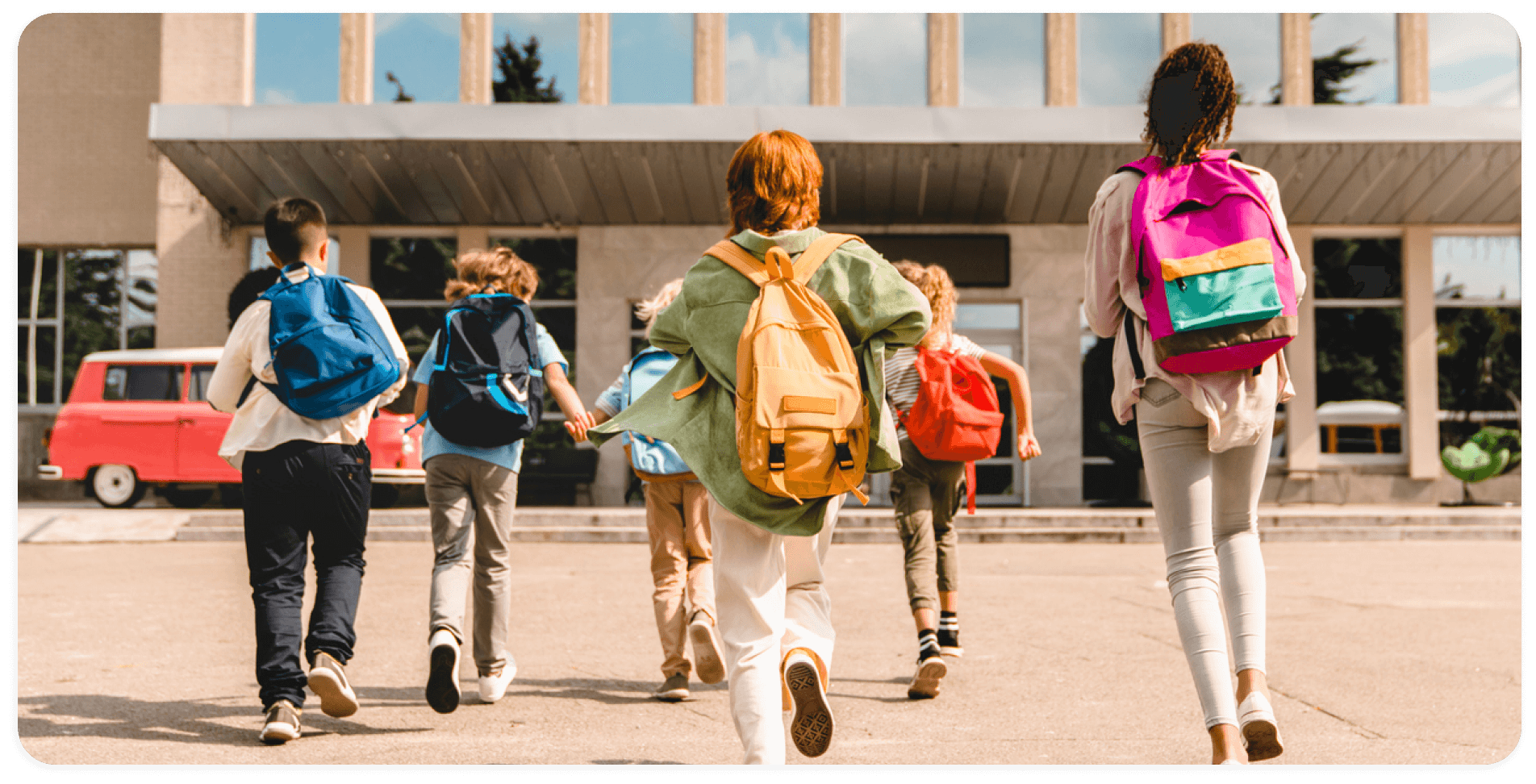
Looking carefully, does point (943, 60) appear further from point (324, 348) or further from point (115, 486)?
point (324, 348)

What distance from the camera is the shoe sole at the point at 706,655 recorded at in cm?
429

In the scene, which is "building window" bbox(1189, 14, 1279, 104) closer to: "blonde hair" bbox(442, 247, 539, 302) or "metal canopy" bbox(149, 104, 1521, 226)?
"metal canopy" bbox(149, 104, 1521, 226)

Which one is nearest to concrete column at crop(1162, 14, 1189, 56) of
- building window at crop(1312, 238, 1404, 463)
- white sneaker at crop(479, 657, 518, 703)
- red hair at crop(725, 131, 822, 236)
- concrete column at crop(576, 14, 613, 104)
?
building window at crop(1312, 238, 1404, 463)

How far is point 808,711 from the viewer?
2924 mm

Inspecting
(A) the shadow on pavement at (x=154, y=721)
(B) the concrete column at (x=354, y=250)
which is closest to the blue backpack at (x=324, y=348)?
(A) the shadow on pavement at (x=154, y=721)

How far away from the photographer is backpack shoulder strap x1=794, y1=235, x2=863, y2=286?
2.89 meters

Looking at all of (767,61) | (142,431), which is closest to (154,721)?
(142,431)

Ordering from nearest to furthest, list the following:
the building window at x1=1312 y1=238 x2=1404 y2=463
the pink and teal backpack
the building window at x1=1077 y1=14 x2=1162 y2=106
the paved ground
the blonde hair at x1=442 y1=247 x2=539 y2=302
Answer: the pink and teal backpack, the paved ground, the blonde hair at x1=442 y1=247 x2=539 y2=302, the building window at x1=1077 y1=14 x2=1162 y2=106, the building window at x1=1312 y1=238 x2=1404 y2=463

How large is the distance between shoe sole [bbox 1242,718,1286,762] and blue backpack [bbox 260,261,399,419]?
2786 millimetres

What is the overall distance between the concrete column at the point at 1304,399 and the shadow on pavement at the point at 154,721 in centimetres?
1622

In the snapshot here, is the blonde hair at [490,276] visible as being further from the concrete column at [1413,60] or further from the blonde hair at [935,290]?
the concrete column at [1413,60]

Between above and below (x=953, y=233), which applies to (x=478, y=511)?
below

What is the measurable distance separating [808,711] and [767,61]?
1540cm

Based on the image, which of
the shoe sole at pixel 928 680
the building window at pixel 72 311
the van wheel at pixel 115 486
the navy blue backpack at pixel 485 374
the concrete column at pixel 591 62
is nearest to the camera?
the navy blue backpack at pixel 485 374
